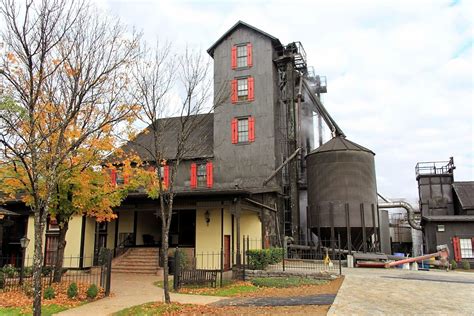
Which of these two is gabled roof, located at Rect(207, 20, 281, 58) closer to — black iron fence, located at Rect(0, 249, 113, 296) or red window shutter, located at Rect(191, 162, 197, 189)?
red window shutter, located at Rect(191, 162, 197, 189)

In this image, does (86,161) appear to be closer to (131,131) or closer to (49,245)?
(131,131)

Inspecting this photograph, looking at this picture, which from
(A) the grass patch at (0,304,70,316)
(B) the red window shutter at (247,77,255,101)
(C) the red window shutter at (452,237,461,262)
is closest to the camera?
(A) the grass patch at (0,304,70,316)

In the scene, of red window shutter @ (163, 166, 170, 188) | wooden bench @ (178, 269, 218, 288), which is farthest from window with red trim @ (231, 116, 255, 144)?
wooden bench @ (178, 269, 218, 288)

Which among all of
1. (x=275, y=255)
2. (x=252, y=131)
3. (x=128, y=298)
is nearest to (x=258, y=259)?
(x=275, y=255)

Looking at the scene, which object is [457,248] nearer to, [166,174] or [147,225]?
[166,174]

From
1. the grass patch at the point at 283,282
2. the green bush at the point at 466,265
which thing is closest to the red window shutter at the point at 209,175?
the grass patch at the point at 283,282

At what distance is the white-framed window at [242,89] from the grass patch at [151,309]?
57.0ft

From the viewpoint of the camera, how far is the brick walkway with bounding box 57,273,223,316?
10570 millimetres

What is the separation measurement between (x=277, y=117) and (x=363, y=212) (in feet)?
27.3

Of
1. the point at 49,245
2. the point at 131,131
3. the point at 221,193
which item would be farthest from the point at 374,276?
the point at 49,245

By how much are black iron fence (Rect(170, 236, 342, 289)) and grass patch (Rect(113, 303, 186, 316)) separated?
3.49 metres

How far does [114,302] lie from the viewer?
11.6 meters

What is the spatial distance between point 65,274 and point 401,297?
49.0 ft

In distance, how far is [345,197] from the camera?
24703 mm
